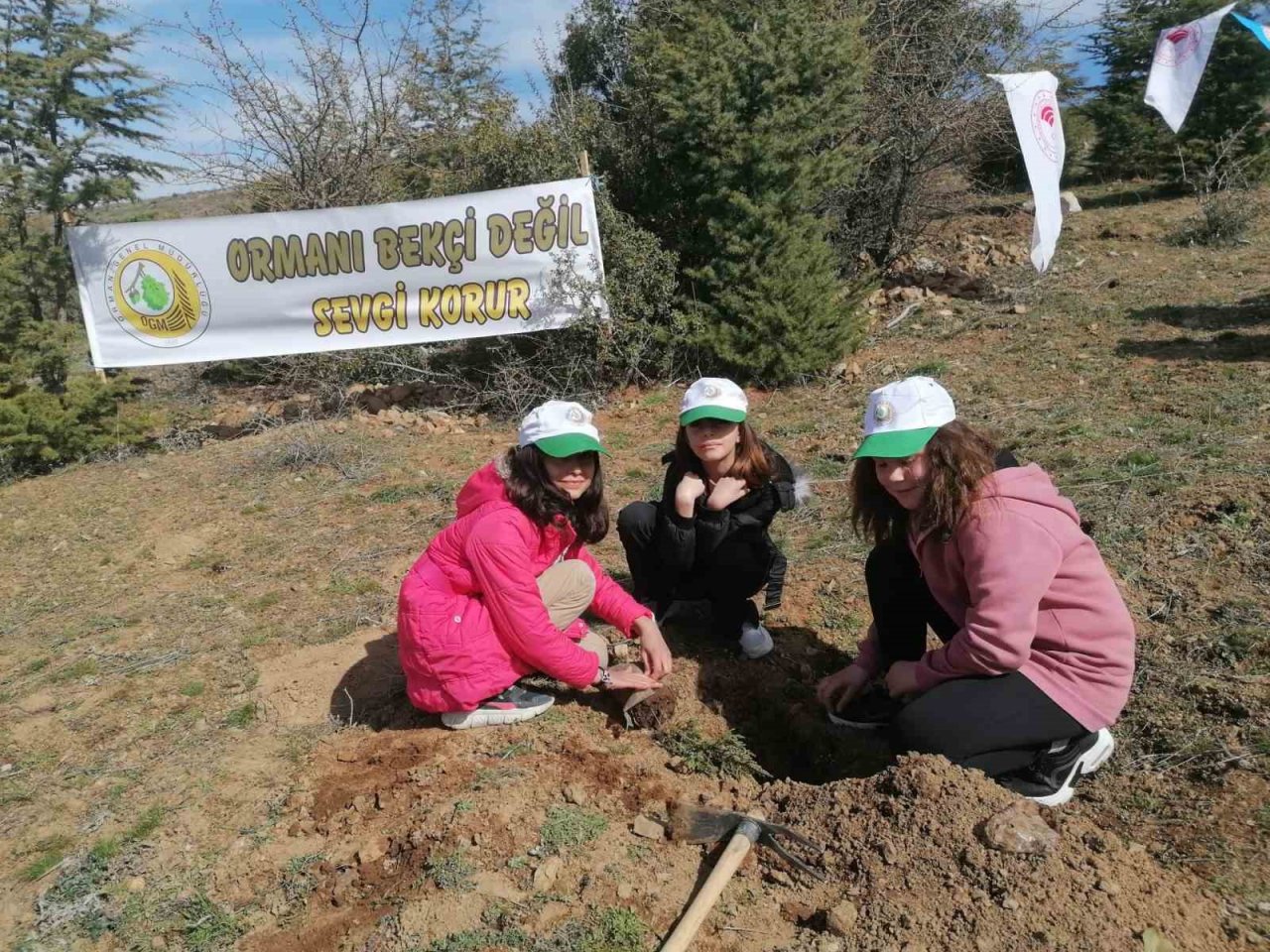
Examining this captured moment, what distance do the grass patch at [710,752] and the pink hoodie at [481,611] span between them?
37 centimetres

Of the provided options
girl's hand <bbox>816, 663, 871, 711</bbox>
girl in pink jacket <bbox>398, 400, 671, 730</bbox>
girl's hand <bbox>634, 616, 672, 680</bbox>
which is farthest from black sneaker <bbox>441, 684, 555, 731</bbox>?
girl's hand <bbox>816, 663, 871, 711</bbox>

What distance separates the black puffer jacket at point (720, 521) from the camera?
3186 mm

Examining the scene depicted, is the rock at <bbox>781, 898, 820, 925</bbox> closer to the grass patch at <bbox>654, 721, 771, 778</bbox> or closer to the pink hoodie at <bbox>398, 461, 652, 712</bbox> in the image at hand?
the grass patch at <bbox>654, 721, 771, 778</bbox>

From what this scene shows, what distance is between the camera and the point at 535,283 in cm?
744

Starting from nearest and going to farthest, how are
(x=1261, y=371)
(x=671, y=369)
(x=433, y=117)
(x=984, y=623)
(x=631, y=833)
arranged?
1. (x=984, y=623)
2. (x=631, y=833)
3. (x=1261, y=371)
4. (x=671, y=369)
5. (x=433, y=117)

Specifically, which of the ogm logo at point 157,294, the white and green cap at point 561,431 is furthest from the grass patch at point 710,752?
the ogm logo at point 157,294

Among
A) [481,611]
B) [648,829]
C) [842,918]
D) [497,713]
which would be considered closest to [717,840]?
[648,829]

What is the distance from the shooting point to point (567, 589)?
2.99 m

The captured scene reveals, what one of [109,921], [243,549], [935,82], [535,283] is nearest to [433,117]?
[535,283]

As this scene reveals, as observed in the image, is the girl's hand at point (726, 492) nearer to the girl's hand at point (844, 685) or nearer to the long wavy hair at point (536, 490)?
the long wavy hair at point (536, 490)

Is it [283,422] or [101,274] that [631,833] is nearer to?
[283,422]

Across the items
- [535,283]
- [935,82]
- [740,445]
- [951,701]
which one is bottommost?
[951,701]

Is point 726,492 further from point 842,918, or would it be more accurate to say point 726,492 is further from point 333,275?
point 333,275

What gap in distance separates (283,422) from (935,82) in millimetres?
8250
